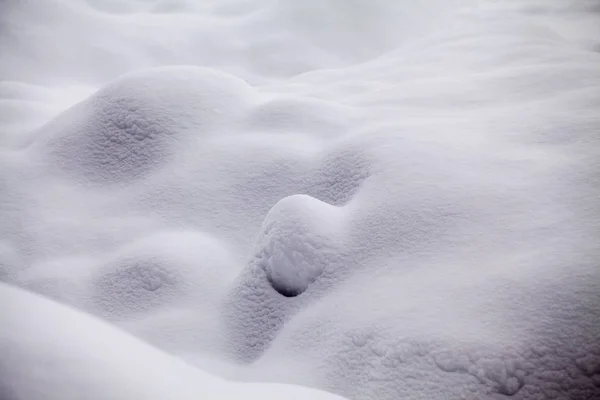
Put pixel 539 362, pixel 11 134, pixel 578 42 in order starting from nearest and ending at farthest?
1. pixel 539 362
2. pixel 11 134
3. pixel 578 42

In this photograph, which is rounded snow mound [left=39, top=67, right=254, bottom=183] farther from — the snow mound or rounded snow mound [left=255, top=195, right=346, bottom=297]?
the snow mound

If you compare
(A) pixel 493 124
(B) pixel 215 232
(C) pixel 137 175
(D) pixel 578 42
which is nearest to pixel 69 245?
(C) pixel 137 175

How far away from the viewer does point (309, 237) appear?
43.3 inches

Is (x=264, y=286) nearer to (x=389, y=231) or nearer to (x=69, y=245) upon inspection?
(x=389, y=231)

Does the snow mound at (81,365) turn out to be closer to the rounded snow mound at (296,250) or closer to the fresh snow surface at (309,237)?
the fresh snow surface at (309,237)

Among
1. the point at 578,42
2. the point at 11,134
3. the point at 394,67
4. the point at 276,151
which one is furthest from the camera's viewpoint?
the point at 578,42

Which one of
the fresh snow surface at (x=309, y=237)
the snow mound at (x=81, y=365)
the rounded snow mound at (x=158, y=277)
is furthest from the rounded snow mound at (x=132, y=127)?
the snow mound at (x=81, y=365)

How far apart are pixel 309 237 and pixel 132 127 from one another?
93cm

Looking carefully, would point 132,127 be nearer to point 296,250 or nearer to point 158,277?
point 158,277

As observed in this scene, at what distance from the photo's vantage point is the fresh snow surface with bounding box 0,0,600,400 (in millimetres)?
750

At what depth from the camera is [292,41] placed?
13.2 feet

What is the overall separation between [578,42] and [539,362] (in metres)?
3.15

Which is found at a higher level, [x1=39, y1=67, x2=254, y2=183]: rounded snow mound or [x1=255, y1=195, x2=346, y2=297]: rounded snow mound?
[x1=39, y1=67, x2=254, y2=183]: rounded snow mound

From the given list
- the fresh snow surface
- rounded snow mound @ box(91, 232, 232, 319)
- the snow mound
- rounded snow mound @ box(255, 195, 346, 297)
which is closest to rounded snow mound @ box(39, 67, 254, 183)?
the fresh snow surface
